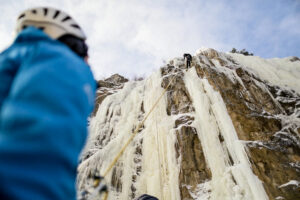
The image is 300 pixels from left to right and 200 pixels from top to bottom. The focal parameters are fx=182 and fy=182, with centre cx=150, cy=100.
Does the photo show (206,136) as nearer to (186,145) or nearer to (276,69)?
(186,145)

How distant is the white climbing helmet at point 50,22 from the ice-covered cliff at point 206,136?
5.43 meters

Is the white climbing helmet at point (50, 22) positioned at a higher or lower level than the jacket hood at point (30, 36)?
higher

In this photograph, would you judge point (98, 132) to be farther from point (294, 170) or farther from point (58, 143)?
point (58, 143)

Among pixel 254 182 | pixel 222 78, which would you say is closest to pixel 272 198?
pixel 254 182

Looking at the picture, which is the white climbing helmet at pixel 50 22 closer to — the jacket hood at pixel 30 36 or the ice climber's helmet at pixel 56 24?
the ice climber's helmet at pixel 56 24

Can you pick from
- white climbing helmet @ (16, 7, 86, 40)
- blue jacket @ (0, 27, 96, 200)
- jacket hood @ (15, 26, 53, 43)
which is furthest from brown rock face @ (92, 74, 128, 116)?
blue jacket @ (0, 27, 96, 200)

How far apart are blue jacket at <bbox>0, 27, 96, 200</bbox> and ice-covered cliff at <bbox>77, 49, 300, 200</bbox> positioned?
555 centimetres

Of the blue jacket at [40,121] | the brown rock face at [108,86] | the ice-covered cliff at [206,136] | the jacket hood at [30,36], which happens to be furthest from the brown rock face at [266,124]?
the jacket hood at [30,36]

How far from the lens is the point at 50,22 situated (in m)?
0.94

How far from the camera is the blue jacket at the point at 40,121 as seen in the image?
47 cm

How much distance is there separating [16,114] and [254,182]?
6.45 meters

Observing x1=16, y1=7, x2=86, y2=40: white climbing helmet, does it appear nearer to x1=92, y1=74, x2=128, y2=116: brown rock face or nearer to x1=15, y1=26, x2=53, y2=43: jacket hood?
x1=15, y1=26, x2=53, y2=43: jacket hood

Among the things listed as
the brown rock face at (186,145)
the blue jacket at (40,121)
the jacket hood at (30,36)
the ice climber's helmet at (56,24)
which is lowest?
the blue jacket at (40,121)

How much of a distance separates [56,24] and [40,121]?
651mm
